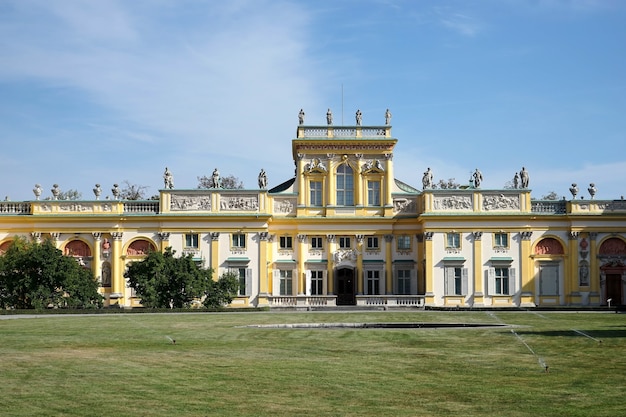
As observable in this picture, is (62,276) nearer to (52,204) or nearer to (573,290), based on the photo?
(52,204)

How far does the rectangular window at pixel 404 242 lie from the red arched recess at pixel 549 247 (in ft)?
30.0

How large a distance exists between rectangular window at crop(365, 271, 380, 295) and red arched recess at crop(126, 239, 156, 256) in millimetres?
15754

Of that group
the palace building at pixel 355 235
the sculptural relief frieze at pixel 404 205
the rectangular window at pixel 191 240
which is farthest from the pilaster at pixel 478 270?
the rectangular window at pixel 191 240

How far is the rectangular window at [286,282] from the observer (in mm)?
63525

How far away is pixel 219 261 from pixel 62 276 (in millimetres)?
12012

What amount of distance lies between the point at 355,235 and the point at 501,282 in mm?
10932

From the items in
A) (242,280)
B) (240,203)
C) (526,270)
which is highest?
(240,203)

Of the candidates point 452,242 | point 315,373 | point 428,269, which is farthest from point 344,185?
point 315,373

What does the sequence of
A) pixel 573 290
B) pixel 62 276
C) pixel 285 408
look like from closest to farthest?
pixel 285 408 < pixel 62 276 < pixel 573 290

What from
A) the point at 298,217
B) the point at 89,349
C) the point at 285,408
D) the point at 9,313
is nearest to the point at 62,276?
the point at 9,313

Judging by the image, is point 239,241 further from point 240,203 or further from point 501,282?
point 501,282

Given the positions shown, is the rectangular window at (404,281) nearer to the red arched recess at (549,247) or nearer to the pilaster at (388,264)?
the pilaster at (388,264)

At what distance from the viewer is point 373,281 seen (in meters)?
63.5

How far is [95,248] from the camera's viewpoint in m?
62.2
